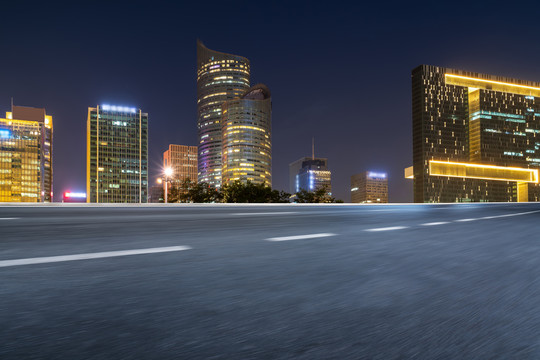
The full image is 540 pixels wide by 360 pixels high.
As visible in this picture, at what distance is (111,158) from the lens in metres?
185

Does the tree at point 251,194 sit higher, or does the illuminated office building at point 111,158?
the illuminated office building at point 111,158

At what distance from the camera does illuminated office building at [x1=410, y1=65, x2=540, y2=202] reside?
554 feet

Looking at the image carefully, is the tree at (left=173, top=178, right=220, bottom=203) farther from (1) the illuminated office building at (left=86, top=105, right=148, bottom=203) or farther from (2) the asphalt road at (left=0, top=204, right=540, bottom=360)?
(1) the illuminated office building at (left=86, top=105, right=148, bottom=203)

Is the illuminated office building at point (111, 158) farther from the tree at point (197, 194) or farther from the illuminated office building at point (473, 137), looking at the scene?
the illuminated office building at point (473, 137)

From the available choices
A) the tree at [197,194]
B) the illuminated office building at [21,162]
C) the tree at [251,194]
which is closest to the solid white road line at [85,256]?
the tree at [251,194]

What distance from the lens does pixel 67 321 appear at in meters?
1.50

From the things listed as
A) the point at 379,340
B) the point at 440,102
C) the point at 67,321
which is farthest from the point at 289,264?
the point at 440,102

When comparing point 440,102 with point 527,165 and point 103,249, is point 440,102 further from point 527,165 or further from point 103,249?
point 103,249

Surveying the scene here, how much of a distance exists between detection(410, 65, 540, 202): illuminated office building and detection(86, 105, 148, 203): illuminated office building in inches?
5254

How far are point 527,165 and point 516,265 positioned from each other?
204 meters

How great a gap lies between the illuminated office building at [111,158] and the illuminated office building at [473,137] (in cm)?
13345

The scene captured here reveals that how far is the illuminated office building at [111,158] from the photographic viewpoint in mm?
184000

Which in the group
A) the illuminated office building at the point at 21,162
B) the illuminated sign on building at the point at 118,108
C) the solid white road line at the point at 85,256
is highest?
the illuminated sign on building at the point at 118,108

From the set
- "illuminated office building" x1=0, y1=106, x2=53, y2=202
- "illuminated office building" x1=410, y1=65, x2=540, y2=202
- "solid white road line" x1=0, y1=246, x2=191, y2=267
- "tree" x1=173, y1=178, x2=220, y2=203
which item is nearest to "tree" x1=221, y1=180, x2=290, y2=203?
"tree" x1=173, y1=178, x2=220, y2=203
